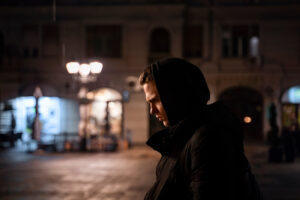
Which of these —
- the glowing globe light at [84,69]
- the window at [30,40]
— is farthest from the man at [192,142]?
the window at [30,40]

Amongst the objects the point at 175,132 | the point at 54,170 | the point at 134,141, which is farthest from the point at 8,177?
the point at 175,132

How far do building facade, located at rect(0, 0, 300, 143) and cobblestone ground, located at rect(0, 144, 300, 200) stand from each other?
4517 mm

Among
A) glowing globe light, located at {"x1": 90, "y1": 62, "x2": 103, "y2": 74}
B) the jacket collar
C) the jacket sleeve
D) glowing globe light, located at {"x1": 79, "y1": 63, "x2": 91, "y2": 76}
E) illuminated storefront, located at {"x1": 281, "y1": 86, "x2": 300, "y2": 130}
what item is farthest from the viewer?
illuminated storefront, located at {"x1": 281, "y1": 86, "x2": 300, "y2": 130}

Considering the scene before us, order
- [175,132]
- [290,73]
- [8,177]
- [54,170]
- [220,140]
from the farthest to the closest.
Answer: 1. [290,73]
2. [54,170]
3. [8,177]
4. [175,132]
5. [220,140]

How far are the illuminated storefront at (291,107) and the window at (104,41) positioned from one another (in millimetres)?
10829

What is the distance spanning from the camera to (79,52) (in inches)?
918

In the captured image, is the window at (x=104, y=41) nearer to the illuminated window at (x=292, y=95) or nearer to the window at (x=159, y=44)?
the window at (x=159, y=44)

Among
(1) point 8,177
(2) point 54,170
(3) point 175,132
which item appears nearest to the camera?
(3) point 175,132

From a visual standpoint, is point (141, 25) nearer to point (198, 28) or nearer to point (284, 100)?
point (198, 28)

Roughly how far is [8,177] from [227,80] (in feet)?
48.2

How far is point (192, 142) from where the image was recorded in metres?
1.72

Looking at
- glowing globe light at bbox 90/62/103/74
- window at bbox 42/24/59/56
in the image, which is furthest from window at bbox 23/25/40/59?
glowing globe light at bbox 90/62/103/74

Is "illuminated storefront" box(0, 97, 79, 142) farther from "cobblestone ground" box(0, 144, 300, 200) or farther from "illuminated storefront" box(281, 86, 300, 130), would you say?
"illuminated storefront" box(281, 86, 300, 130)

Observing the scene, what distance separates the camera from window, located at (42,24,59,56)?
23.6 meters
